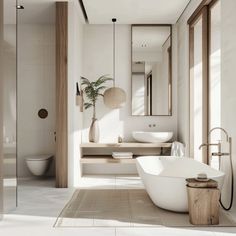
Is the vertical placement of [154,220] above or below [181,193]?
below

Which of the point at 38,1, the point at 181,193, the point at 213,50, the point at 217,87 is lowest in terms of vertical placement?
the point at 181,193

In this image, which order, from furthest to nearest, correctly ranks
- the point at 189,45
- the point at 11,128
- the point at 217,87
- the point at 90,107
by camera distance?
the point at 90,107, the point at 189,45, the point at 217,87, the point at 11,128

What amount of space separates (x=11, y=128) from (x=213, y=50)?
2875 mm

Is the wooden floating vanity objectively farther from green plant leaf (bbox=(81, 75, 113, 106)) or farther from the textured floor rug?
the textured floor rug

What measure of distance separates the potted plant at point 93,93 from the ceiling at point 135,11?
1.08 meters

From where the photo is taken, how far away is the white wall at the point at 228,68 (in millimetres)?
3707

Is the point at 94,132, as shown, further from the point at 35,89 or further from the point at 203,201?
the point at 203,201

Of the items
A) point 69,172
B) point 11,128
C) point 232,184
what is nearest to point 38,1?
point 11,128

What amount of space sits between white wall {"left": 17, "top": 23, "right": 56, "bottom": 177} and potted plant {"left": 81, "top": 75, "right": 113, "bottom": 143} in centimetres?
61

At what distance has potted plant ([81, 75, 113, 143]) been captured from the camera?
6.22 metres

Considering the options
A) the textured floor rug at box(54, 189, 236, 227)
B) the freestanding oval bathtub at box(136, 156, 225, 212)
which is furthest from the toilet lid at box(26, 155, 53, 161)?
the freestanding oval bathtub at box(136, 156, 225, 212)

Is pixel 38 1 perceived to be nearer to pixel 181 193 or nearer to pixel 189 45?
pixel 189 45

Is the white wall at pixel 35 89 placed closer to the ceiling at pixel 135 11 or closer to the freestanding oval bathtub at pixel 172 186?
the ceiling at pixel 135 11

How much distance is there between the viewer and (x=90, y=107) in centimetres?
663
